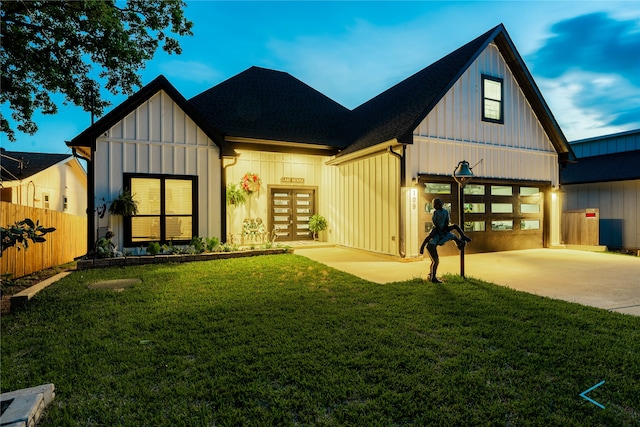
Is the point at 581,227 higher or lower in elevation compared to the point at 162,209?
lower

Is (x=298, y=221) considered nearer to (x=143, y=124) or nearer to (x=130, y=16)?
(x=143, y=124)

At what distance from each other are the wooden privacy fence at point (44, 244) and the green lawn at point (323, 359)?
8.68 feet

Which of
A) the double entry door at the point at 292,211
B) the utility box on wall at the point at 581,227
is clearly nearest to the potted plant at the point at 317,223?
the double entry door at the point at 292,211

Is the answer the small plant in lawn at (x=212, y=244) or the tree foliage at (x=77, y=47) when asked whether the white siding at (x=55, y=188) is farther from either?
the small plant in lawn at (x=212, y=244)

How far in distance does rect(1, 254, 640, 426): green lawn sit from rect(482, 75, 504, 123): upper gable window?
26.9 feet

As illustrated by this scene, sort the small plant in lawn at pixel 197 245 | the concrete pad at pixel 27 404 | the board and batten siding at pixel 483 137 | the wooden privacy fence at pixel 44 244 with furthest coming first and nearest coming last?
the board and batten siding at pixel 483 137 → the small plant in lawn at pixel 197 245 → the wooden privacy fence at pixel 44 244 → the concrete pad at pixel 27 404

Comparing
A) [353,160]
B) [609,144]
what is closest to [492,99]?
[353,160]

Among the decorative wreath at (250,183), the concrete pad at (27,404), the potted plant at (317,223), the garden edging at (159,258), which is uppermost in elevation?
the decorative wreath at (250,183)

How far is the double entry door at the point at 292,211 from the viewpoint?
1302cm

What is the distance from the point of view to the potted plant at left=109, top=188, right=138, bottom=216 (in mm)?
9070

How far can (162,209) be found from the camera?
9.84 meters

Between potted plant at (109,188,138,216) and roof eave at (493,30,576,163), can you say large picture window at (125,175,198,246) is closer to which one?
potted plant at (109,188,138,216)

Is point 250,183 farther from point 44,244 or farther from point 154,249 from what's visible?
point 44,244

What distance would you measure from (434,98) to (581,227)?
26.1 feet
